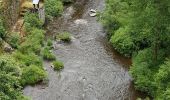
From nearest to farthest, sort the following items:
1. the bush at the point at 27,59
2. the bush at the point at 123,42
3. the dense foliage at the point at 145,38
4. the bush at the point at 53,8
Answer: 1. the dense foliage at the point at 145,38
2. the bush at the point at 27,59
3. the bush at the point at 123,42
4. the bush at the point at 53,8

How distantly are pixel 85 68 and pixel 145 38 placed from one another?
15.6 ft

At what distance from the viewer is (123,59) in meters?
29.9

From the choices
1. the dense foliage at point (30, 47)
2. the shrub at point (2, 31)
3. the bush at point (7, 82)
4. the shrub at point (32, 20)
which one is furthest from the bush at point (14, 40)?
the bush at point (7, 82)

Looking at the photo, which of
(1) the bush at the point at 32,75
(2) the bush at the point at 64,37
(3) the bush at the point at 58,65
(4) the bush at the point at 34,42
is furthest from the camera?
(2) the bush at the point at 64,37

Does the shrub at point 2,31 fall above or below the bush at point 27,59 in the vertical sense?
above

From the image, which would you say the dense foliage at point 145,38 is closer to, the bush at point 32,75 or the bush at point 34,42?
the bush at point 34,42

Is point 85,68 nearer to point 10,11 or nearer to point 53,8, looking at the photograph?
point 10,11

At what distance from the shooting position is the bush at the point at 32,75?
87.7 ft

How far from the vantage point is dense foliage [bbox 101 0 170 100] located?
2444 centimetres

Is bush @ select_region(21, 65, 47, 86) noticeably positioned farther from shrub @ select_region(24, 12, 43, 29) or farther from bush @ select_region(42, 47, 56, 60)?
shrub @ select_region(24, 12, 43, 29)

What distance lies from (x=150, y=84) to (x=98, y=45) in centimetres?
673

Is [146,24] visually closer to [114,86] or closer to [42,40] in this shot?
[114,86]

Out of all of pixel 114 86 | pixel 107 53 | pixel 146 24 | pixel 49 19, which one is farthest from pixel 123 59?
pixel 49 19

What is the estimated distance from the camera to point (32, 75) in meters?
27.0
